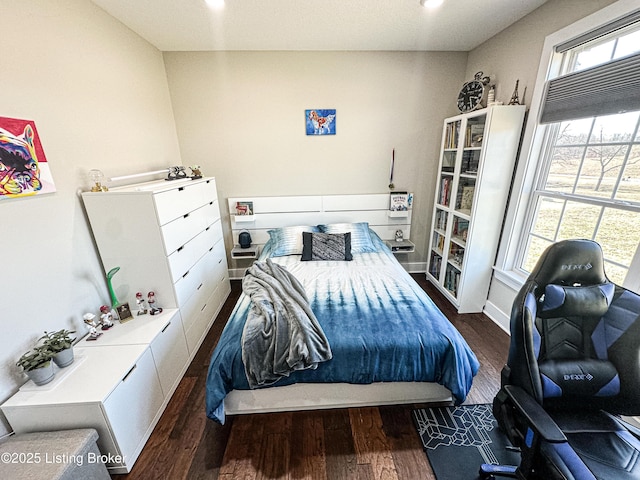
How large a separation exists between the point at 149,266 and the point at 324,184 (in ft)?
6.69

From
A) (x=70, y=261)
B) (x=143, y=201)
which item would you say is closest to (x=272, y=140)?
(x=143, y=201)

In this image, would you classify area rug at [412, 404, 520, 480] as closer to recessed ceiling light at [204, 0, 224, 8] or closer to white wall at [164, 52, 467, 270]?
white wall at [164, 52, 467, 270]

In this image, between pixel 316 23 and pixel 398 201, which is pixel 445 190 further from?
pixel 316 23

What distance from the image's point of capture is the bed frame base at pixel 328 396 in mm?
1591

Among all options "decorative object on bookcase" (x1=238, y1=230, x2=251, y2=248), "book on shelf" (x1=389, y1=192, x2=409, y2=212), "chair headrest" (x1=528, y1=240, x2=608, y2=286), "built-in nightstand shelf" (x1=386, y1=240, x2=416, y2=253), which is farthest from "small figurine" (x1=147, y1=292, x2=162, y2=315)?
"book on shelf" (x1=389, y1=192, x2=409, y2=212)

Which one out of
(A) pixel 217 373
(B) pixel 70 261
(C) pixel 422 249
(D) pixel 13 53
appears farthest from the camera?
(C) pixel 422 249

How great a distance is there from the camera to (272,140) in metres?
2.98

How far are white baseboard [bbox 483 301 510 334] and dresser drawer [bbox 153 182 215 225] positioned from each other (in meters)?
2.96

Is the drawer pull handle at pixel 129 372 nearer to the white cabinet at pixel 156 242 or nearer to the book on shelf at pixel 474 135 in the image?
the white cabinet at pixel 156 242

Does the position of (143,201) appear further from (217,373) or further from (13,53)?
(217,373)

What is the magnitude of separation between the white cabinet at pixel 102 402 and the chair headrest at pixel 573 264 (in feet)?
6.97

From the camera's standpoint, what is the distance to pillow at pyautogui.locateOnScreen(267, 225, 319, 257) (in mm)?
2791

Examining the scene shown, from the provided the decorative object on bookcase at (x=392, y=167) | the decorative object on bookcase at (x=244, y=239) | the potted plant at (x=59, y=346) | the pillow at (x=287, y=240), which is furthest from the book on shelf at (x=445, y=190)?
the potted plant at (x=59, y=346)

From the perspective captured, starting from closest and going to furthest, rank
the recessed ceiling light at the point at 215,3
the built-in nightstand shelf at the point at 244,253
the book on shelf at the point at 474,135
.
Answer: the recessed ceiling light at the point at 215,3, the book on shelf at the point at 474,135, the built-in nightstand shelf at the point at 244,253
